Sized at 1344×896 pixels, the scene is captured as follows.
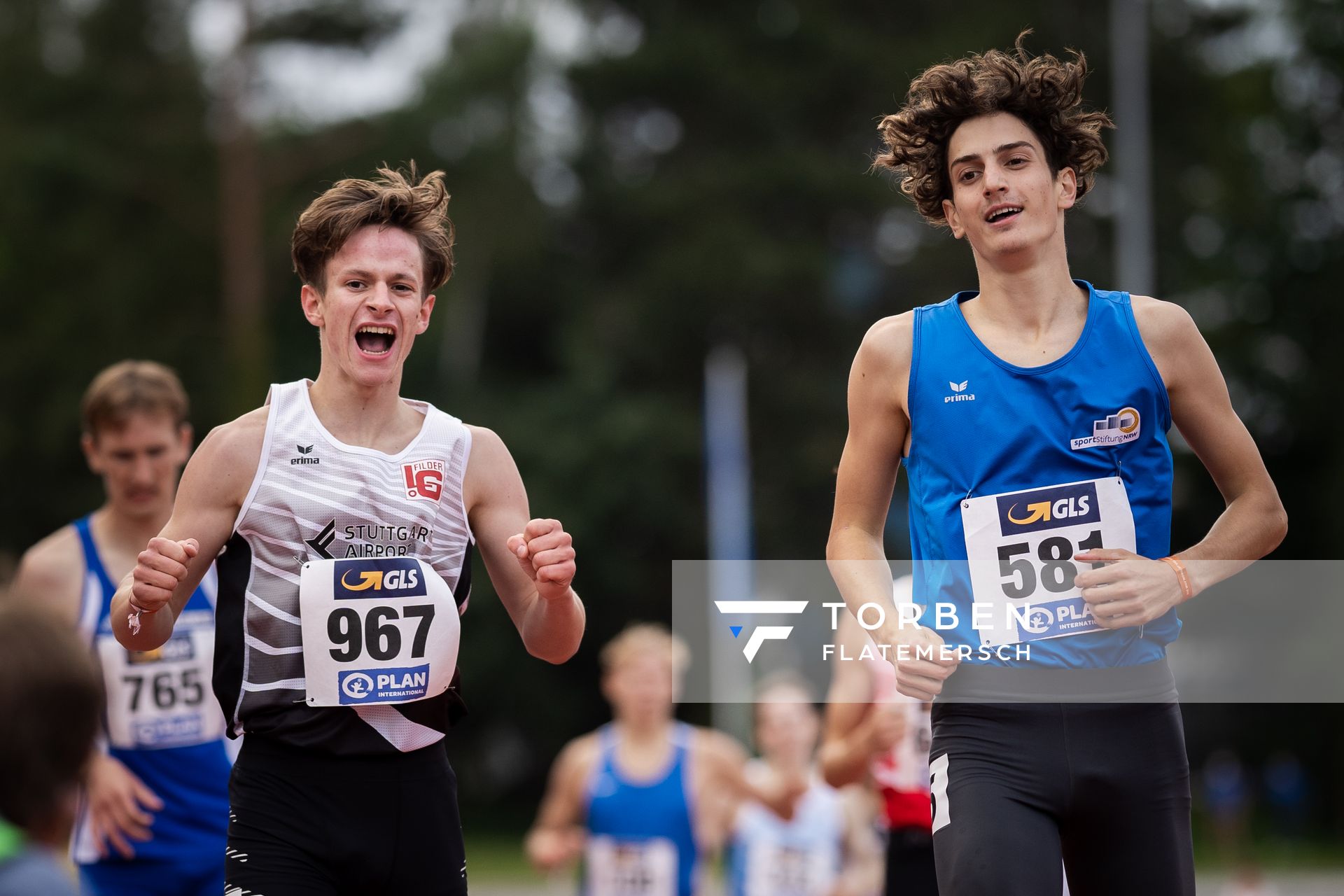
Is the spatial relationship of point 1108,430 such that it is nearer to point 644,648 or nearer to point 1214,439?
point 1214,439

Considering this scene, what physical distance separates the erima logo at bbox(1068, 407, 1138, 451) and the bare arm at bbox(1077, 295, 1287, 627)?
17cm

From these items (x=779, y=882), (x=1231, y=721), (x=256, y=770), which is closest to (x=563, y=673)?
(x=1231, y=721)

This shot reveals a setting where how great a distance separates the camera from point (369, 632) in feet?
13.5

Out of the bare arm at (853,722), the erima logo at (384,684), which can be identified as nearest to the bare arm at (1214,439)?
the bare arm at (853,722)

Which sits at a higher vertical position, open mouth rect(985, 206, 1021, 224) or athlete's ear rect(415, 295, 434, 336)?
open mouth rect(985, 206, 1021, 224)

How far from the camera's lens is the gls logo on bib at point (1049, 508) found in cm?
398

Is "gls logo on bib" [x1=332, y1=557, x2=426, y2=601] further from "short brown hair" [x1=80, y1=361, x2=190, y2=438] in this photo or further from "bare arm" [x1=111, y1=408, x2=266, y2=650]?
"short brown hair" [x1=80, y1=361, x2=190, y2=438]

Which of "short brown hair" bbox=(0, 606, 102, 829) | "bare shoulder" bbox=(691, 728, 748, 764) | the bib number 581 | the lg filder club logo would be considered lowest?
"short brown hair" bbox=(0, 606, 102, 829)

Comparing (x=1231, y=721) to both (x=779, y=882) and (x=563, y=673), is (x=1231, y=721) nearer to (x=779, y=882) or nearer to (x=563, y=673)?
(x=563, y=673)

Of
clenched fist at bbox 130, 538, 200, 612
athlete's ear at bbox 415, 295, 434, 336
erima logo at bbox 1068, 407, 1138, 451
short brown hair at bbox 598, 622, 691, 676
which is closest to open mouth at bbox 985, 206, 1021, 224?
erima logo at bbox 1068, 407, 1138, 451

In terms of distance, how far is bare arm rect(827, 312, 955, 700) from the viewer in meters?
4.18

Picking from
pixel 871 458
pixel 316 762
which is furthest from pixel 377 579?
pixel 871 458

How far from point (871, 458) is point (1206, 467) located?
0.86 m

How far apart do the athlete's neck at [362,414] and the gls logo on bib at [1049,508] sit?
1618 mm
